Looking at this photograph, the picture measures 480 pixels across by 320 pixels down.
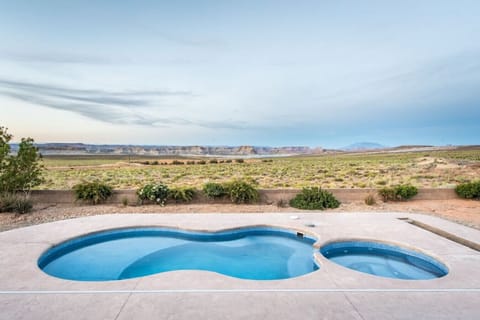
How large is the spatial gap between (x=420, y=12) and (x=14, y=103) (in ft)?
77.7

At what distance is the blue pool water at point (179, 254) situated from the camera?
189 inches

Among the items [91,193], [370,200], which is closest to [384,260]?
[370,200]

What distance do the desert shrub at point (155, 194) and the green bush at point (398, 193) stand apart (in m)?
8.66

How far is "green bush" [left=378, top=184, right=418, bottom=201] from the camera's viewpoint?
1009cm

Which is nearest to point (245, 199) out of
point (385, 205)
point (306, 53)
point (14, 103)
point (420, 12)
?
point (385, 205)

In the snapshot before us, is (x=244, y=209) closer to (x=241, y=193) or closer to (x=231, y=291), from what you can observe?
(x=241, y=193)

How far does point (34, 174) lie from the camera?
29.5 feet

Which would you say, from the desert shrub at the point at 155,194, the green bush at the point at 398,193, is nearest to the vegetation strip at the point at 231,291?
the desert shrub at the point at 155,194

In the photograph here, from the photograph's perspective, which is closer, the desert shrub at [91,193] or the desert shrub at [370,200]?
the desert shrub at [91,193]

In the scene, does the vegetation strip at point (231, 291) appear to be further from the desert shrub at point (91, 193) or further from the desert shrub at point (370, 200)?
the desert shrub at point (370, 200)

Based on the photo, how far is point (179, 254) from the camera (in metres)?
5.75

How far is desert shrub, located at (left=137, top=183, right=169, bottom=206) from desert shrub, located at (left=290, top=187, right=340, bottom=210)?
4856mm

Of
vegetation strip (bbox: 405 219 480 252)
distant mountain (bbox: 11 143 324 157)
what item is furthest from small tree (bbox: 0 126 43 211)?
distant mountain (bbox: 11 143 324 157)

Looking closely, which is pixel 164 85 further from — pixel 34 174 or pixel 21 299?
pixel 21 299
